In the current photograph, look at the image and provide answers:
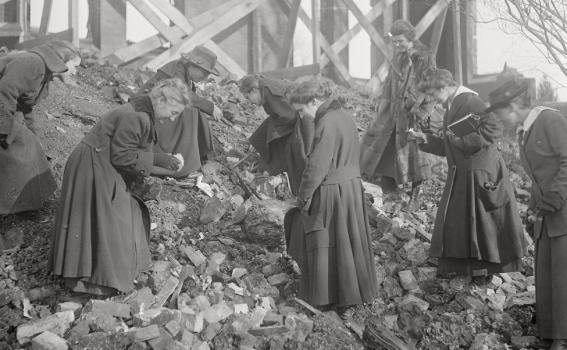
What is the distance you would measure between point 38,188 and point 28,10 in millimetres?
6728

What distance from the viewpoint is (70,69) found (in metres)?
5.39

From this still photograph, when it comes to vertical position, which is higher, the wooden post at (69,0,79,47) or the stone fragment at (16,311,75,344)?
the wooden post at (69,0,79,47)

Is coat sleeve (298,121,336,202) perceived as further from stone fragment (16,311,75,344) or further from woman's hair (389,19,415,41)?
woman's hair (389,19,415,41)

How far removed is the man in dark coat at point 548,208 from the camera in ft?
13.9

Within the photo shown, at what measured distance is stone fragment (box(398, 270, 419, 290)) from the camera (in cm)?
555

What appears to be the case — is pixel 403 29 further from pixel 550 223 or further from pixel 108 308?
pixel 108 308

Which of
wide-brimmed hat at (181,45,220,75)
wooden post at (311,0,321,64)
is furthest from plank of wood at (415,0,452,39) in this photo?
wide-brimmed hat at (181,45,220,75)

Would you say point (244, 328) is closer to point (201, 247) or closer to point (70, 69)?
point (201, 247)

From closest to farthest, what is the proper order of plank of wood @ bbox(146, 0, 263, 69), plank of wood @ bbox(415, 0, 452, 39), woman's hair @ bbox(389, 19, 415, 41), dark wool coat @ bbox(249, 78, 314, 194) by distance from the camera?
1. dark wool coat @ bbox(249, 78, 314, 194)
2. woman's hair @ bbox(389, 19, 415, 41)
3. plank of wood @ bbox(146, 0, 263, 69)
4. plank of wood @ bbox(415, 0, 452, 39)

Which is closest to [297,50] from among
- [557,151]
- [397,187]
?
[397,187]

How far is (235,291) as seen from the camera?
5160mm

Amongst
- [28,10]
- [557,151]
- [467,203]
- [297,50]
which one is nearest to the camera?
[557,151]

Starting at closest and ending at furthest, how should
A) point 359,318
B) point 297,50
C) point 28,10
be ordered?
point 359,318 < point 28,10 < point 297,50

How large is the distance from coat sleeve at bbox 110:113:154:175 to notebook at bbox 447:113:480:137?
2720mm
